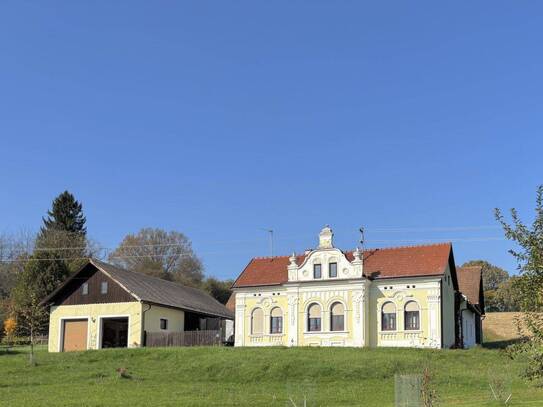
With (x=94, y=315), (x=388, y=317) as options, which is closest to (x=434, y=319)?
(x=388, y=317)

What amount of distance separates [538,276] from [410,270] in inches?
1289

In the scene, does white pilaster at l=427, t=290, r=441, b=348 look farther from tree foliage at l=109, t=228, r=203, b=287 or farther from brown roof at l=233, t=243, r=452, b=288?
tree foliage at l=109, t=228, r=203, b=287

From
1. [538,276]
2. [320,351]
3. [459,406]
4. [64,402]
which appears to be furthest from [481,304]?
[538,276]

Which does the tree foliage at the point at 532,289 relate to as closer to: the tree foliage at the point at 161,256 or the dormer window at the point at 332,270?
the dormer window at the point at 332,270

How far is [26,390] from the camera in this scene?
27781mm

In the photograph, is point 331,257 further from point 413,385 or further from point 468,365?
point 413,385

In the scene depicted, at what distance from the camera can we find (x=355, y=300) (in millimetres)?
44469

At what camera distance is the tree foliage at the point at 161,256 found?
81.2 meters

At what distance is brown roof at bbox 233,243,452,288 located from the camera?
145 ft

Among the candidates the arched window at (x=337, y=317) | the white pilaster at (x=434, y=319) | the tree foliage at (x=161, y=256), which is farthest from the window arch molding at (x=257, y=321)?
the tree foliage at (x=161, y=256)

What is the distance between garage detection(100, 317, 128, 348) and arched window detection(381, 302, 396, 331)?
1825 centimetres

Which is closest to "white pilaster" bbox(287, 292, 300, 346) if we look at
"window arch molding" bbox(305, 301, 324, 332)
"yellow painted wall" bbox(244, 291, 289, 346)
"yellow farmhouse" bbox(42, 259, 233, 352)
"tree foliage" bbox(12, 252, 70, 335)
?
"yellow painted wall" bbox(244, 291, 289, 346)

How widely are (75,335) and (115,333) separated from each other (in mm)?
2914

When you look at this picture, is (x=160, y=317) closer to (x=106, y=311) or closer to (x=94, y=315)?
(x=106, y=311)
